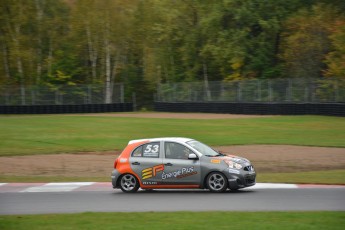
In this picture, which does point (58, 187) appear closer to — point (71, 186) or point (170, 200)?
point (71, 186)

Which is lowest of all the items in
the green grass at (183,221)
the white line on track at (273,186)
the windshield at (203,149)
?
the white line on track at (273,186)

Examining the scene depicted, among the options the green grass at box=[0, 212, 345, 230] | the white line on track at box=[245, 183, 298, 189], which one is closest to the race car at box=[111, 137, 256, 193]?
the white line on track at box=[245, 183, 298, 189]

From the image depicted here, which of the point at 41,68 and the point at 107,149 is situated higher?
the point at 41,68

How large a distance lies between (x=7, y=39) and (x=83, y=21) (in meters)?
8.15

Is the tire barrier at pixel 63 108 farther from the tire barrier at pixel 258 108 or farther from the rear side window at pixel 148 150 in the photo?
the rear side window at pixel 148 150

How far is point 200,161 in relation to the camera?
17000mm

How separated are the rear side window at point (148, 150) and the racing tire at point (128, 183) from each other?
1.95ft

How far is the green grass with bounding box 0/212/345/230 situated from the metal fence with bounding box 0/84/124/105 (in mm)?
52227

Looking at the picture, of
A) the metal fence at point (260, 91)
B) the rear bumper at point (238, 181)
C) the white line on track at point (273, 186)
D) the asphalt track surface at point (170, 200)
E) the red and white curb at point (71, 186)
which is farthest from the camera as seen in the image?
the metal fence at point (260, 91)

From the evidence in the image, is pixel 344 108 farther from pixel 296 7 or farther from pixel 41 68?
pixel 41 68

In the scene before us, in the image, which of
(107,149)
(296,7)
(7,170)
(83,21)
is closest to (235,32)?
(296,7)

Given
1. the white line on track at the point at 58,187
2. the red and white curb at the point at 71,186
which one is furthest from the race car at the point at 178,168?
the white line on track at the point at 58,187

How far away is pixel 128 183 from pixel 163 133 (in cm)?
1943

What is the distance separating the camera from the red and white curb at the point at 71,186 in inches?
710
